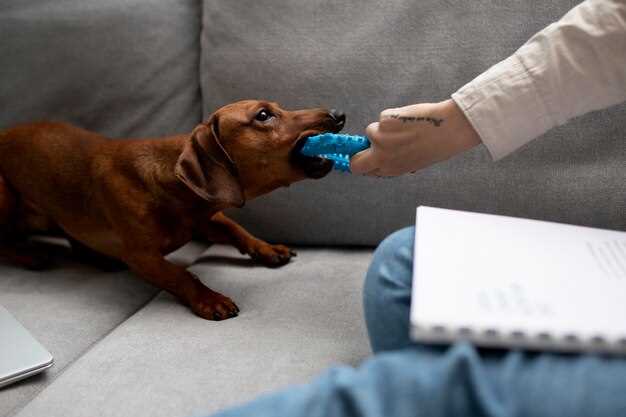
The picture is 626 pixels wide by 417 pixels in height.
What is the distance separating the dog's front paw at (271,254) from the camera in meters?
1.73

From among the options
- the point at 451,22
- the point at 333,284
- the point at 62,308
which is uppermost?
the point at 451,22

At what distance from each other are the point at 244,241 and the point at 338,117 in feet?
1.51

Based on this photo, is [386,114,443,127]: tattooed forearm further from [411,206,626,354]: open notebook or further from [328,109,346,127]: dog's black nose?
[328,109,346,127]: dog's black nose

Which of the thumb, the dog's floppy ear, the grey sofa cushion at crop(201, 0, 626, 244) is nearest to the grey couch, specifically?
the grey sofa cushion at crop(201, 0, 626, 244)

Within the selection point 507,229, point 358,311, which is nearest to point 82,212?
point 358,311

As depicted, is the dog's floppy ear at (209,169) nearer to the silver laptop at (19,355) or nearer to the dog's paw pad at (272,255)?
the dog's paw pad at (272,255)

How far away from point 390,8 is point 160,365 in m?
1.03

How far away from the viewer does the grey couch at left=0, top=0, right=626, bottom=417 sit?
127 centimetres

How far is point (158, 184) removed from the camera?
168cm

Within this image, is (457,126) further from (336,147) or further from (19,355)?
(19,355)

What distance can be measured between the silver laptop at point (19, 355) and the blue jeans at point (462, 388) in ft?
2.15

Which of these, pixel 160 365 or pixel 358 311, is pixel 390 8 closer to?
pixel 358 311

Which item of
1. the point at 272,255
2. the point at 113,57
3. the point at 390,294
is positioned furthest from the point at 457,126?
the point at 113,57

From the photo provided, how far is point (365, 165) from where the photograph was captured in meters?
1.24
